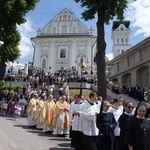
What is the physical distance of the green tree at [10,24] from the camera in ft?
73.8

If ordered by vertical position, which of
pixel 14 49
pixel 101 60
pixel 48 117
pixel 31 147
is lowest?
pixel 31 147

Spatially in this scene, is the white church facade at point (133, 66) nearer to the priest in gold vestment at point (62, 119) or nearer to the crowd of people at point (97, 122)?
the crowd of people at point (97, 122)

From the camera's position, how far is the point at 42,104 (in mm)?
12469

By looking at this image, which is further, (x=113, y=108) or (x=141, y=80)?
(x=141, y=80)

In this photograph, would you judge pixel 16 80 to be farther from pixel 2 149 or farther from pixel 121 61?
pixel 2 149

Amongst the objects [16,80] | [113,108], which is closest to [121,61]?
[16,80]

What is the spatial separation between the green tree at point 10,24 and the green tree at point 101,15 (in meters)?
8.09

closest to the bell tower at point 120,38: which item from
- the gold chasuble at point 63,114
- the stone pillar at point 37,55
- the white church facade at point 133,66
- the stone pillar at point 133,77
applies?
the stone pillar at point 37,55

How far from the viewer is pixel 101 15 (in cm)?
1739

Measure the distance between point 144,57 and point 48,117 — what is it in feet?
70.2

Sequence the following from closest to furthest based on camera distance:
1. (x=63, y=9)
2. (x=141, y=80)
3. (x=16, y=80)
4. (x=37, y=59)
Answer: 1. (x=16, y=80)
2. (x=141, y=80)
3. (x=37, y=59)
4. (x=63, y=9)

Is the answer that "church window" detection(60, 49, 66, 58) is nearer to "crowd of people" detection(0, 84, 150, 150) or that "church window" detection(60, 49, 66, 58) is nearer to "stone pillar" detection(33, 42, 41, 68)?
"stone pillar" detection(33, 42, 41, 68)

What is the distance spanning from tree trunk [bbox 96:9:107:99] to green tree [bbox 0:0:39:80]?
949cm

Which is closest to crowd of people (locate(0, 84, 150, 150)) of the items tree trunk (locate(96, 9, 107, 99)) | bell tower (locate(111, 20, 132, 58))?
tree trunk (locate(96, 9, 107, 99))
